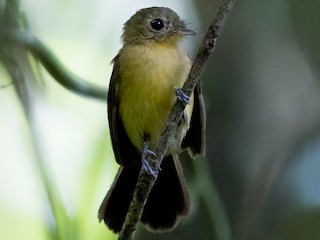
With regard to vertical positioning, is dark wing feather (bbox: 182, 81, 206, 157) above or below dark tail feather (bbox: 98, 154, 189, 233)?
above

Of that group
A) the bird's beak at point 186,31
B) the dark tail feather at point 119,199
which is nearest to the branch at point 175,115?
the dark tail feather at point 119,199

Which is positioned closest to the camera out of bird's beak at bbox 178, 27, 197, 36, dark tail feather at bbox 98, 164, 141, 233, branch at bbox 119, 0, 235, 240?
branch at bbox 119, 0, 235, 240

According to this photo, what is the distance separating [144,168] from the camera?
4.91 feet

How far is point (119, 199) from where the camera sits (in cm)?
195

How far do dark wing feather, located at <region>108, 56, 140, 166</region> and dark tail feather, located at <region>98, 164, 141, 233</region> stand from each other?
3cm

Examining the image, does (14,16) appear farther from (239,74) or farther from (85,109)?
(239,74)

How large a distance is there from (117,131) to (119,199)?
18 cm

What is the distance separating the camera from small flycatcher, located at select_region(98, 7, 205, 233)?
1.88 m

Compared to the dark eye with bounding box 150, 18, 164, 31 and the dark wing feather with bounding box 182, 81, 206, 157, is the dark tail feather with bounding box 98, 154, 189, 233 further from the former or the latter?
the dark eye with bounding box 150, 18, 164, 31

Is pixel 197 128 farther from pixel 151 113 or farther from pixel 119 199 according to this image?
pixel 119 199

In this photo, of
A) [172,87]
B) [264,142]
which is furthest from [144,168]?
[264,142]

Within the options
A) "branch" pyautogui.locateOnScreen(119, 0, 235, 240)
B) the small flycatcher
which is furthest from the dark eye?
"branch" pyautogui.locateOnScreen(119, 0, 235, 240)

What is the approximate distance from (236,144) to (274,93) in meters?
0.18

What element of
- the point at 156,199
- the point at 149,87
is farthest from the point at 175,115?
the point at 156,199
